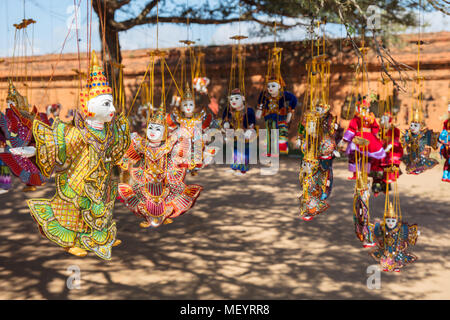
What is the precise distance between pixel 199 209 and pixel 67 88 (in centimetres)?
733

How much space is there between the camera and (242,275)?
159 inches

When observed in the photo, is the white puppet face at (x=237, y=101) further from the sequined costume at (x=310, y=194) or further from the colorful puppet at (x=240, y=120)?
the sequined costume at (x=310, y=194)

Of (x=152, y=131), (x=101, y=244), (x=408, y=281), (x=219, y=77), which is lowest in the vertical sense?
(x=408, y=281)

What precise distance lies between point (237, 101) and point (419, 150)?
217cm

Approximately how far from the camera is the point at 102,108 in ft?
9.86

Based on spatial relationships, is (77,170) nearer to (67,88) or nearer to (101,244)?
(101,244)

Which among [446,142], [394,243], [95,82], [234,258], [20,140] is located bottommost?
[234,258]

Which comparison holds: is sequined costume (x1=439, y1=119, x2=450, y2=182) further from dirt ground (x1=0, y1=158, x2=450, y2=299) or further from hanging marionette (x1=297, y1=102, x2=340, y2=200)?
hanging marionette (x1=297, y1=102, x2=340, y2=200)

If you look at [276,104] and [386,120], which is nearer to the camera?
[386,120]

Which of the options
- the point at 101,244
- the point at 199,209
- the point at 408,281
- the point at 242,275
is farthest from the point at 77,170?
the point at 199,209

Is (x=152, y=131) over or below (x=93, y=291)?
over

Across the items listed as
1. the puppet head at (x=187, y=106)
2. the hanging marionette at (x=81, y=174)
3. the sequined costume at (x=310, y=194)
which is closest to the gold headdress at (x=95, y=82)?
the hanging marionette at (x=81, y=174)

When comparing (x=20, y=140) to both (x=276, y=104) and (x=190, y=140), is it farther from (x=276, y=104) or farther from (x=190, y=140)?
(x=276, y=104)

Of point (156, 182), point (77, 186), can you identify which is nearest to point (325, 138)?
point (156, 182)
